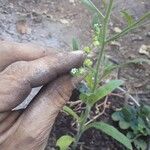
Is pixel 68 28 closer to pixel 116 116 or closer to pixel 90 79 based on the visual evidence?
pixel 116 116

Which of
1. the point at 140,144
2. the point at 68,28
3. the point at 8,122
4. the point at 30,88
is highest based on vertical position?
the point at 30,88

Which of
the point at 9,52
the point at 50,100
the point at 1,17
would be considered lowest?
the point at 1,17

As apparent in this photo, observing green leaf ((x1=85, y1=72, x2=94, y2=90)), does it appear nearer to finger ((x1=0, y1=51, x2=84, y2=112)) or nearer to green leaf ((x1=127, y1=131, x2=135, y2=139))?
finger ((x1=0, y1=51, x2=84, y2=112))

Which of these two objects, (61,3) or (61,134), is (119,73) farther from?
(61,3)

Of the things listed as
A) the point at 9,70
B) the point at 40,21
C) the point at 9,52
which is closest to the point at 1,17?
the point at 40,21

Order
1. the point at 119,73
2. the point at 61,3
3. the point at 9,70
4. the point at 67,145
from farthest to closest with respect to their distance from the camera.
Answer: the point at 61,3 < the point at 119,73 < the point at 67,145 < the point at 9,70

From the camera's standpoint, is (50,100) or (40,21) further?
(40,21)

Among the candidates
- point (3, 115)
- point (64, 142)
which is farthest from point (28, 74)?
point (64, 142)

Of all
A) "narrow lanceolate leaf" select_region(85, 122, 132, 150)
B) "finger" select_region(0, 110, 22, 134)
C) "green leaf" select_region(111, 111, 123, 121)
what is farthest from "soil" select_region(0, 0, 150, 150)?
"finger" select_region(0, 110, 22, 134)
